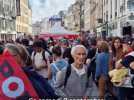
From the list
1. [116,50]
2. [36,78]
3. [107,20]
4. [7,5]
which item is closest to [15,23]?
[7,5]

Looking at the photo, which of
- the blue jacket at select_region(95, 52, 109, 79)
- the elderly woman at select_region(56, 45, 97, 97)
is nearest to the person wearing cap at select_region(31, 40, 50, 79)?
the blue jacket at select_region(95, 52, 109, 79)

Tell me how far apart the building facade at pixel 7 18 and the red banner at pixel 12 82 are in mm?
86120

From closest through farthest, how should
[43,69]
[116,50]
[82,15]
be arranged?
[43,69], [116,50], [82,15]

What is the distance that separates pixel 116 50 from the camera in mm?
12898

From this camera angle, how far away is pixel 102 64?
11695mm

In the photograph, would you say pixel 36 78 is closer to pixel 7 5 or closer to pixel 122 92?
pixel 122 92

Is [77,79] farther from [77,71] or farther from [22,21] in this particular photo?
[22,21]

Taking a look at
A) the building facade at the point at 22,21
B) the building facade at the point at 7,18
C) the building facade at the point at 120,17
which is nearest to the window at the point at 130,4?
the building facade at the point at 120,17

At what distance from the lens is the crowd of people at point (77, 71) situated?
4.81 meters

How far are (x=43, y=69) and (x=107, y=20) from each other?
5614 centimetres

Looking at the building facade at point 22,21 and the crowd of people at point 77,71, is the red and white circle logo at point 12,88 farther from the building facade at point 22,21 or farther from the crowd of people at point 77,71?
the building facade at point 22,21

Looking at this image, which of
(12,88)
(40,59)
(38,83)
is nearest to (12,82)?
(12,88)

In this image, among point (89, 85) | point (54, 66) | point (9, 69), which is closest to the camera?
point (9, 69)

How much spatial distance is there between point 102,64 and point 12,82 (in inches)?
305
